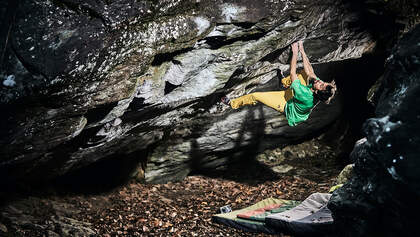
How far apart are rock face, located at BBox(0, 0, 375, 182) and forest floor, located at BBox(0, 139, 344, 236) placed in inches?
35.5

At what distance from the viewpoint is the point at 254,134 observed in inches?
402

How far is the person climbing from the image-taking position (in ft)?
20.8

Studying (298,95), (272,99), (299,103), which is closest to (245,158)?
(272,99)

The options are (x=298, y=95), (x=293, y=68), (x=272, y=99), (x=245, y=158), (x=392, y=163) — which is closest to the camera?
(x=392, y=163)

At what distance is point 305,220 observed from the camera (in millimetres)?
5852

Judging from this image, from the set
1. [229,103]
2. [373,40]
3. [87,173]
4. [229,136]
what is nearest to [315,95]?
[229,103]

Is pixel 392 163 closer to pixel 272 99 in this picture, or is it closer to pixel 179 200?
pixel 272 99

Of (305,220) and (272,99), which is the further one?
(272,99)

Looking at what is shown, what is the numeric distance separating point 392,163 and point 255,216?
129 inches

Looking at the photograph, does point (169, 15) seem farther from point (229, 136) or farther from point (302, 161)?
point (302, 161)

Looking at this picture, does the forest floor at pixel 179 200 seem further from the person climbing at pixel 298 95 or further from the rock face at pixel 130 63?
the person climbing at pixel 298 95

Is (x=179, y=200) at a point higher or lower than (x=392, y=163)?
lower

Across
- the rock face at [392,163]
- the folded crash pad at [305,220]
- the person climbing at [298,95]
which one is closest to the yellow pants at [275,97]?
the person climbing at [298,95]

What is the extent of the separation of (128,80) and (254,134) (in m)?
5.67
